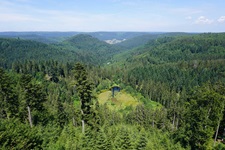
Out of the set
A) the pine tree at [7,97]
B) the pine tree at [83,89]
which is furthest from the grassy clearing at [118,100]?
the pine tree at [83,89]

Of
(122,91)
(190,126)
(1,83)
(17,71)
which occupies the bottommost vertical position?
(122,91)

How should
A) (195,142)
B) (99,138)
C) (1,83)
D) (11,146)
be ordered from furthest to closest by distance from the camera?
(1,83) → (195,142) → (99,138) → (11,146)

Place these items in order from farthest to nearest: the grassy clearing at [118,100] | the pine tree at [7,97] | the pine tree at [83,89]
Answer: the grassy clearing at [118,100] → the pine tree at [7,97] → the pine tree at [83,89]

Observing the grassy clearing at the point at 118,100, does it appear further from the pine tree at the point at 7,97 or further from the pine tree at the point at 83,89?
the pine tree at the point at 83,89

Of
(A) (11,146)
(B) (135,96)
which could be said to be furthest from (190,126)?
(B) (135,96)

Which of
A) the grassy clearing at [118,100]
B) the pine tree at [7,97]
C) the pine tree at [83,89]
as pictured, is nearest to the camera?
the pine tree at [83,89]

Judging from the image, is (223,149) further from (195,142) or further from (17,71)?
(17,71)

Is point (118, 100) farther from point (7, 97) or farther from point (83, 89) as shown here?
point (83, 89)

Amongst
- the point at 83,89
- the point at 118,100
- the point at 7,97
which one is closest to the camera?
the point at 83,89

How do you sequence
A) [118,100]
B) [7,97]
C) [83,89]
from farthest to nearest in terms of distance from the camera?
[118,100], [7,97], [83,89]

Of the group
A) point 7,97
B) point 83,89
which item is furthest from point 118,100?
point 83,89

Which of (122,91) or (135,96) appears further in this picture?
(122,91)
